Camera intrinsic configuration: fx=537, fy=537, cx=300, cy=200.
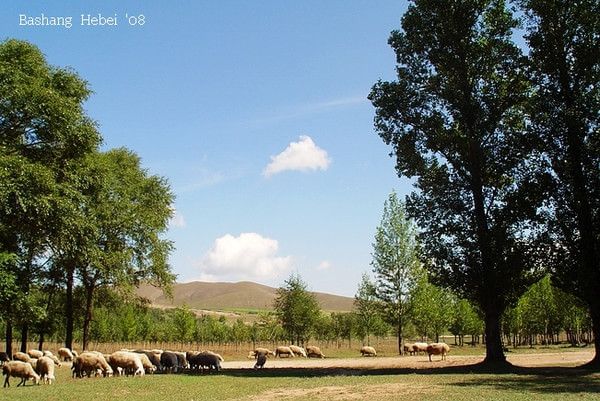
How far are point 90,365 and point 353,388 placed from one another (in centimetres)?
1561

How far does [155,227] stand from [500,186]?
27385 mm

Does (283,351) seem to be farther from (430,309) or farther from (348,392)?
(348,392)

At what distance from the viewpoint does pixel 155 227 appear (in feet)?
146

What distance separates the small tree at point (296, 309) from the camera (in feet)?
221

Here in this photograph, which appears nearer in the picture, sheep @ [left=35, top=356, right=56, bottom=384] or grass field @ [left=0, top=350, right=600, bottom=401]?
grass field @ [left=0, top=350, right=600, bottom=401]

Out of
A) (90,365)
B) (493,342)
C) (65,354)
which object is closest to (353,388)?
(493,342)

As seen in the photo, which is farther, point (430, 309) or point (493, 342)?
point (430, 309)

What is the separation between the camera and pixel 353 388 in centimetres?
1983

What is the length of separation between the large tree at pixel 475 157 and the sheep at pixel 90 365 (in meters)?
18.7

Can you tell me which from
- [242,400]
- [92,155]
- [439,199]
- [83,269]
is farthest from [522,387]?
[83,269]

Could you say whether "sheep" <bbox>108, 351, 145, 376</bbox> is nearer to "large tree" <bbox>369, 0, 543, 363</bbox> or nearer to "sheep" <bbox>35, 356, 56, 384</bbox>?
"sheep" <bbox>35, 356, 56, 384</bbox>

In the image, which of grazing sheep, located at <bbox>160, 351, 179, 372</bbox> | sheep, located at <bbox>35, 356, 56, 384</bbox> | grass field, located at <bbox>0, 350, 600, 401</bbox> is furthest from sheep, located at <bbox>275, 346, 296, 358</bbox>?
sheep, located at <bbox>35, 356, 56, 384</bbox>

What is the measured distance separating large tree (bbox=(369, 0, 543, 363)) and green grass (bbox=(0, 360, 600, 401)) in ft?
19.8

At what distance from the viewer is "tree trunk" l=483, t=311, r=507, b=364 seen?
28441 mm
